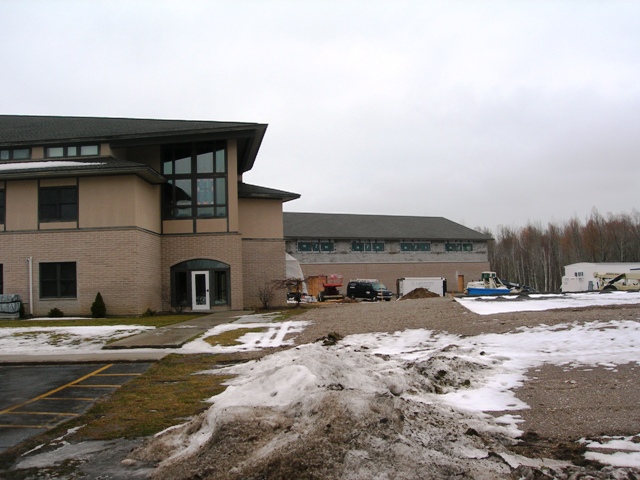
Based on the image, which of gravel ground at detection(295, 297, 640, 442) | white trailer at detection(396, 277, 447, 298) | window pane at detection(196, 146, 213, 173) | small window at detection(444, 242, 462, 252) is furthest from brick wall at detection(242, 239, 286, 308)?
small window at detection(444, 242, 462, 252)

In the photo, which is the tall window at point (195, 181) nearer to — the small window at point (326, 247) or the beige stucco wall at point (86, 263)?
the beige stucco wall at point (86, 263)

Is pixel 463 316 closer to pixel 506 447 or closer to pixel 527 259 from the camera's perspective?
pixel 506 447

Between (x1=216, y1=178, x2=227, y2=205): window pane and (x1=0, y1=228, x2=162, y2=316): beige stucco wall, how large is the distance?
4583mm

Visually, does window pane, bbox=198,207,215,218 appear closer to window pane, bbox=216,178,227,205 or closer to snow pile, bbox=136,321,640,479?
window pane, bbox=216,178,227,205

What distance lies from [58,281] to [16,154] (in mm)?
6853

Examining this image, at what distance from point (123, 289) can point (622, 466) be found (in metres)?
23.4

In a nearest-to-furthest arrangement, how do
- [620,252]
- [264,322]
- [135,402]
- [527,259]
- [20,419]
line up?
[20,419] < [135,402] < [264,322] < [620,252] < [527,259]

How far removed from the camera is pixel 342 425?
18.0ft

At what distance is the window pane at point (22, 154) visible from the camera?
27781 mm

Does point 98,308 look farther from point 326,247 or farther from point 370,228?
point 370,228

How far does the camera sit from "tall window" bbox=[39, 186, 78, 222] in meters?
26.2

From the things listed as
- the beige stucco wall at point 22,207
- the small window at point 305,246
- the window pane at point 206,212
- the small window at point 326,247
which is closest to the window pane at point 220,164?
the window pane at point 206,212

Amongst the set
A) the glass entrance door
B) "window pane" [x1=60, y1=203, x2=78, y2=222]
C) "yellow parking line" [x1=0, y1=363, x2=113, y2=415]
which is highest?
"window pane" [x1=60, y1=203, x2=78, y2=222]

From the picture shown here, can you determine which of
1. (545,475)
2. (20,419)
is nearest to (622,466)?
(545,475)
